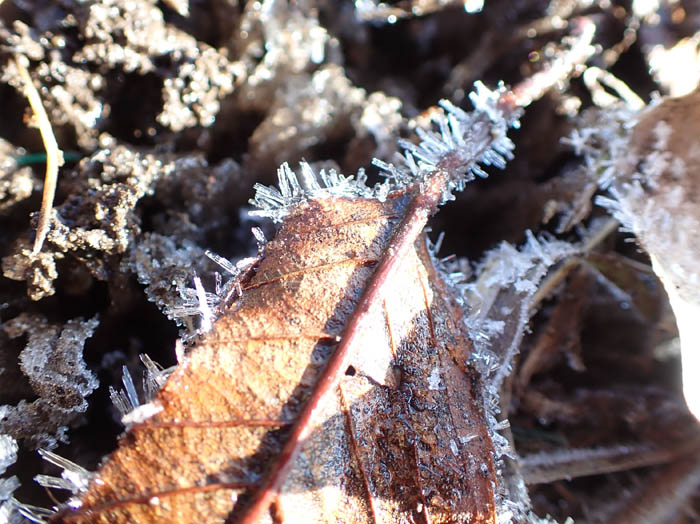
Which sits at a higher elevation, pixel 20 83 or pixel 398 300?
pixel 20 83

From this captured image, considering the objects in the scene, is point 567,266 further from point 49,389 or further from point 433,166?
point 49,389

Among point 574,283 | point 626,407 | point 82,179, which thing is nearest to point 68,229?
point 82,179

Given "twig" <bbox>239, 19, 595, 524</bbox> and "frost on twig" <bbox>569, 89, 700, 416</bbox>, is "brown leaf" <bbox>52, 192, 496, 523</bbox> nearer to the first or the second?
"twig" <bbox>239, 19, 595, 524</bbox>

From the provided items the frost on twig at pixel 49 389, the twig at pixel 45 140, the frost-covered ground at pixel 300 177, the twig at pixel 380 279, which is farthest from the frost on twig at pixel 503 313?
the twig at pixel 45 140

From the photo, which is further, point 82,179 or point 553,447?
point 553,447

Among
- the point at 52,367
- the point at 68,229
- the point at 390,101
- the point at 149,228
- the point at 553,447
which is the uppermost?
the point at 390,101

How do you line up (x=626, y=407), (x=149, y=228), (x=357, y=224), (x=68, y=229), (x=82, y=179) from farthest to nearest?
(x=626, y=407)
(x=149, y=228)
(x=82, y=179)
(x=68, y=229)
(x=357, y=224)

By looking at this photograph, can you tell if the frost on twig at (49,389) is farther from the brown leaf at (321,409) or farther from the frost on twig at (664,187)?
the frost on twig at (664,187)

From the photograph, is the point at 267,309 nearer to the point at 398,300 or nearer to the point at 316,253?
the point at 316,253
